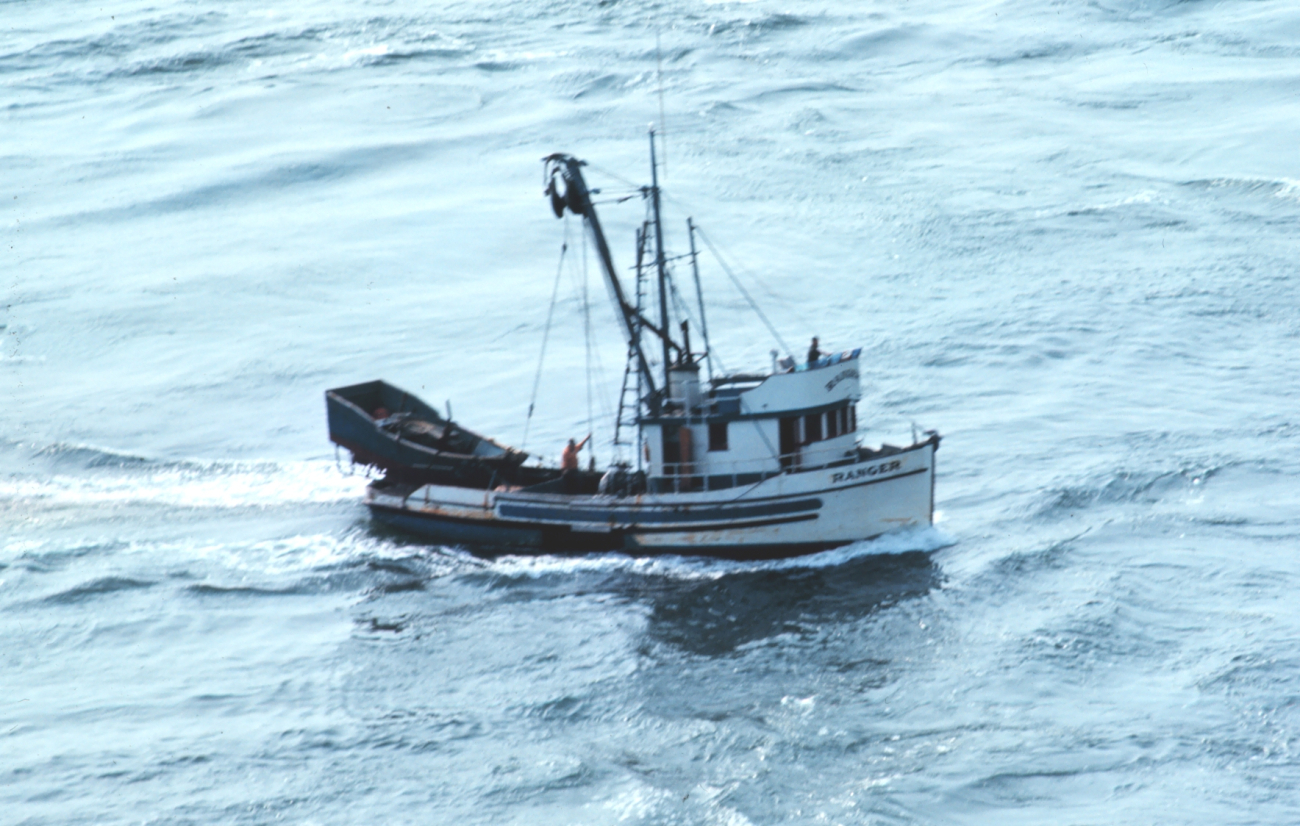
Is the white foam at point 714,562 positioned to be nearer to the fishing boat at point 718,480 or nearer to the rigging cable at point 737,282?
the fishing boat at point 718,480

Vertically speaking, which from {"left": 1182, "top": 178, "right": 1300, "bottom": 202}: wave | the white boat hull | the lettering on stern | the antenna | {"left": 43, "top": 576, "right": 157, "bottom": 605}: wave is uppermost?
the antenna

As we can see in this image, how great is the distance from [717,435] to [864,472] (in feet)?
10.1

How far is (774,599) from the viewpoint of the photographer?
29.7 meters

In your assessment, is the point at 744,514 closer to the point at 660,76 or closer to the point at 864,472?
the point at 864,472

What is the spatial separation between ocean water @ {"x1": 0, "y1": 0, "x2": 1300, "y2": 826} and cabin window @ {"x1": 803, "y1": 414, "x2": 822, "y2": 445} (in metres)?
2.70

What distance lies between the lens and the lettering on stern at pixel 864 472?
30594mm

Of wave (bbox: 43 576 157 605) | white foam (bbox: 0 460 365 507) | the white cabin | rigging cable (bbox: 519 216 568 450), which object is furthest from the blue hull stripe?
wave (bbox: 43 576 157 605)

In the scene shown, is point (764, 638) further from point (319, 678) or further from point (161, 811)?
point (161, 811)

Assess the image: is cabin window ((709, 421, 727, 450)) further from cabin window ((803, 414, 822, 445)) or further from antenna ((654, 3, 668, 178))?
Result: antenna ((654, 3, 668, 178))

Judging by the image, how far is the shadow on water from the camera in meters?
28.4

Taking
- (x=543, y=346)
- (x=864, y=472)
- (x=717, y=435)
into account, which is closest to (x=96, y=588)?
(x=717, y=435)

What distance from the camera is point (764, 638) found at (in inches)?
1104

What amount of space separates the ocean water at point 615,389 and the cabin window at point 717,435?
2.66 m

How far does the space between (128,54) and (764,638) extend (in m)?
61.6
